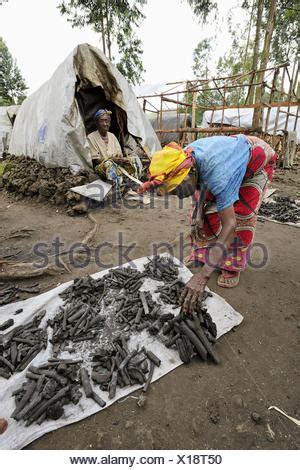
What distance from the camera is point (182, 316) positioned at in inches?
92.8

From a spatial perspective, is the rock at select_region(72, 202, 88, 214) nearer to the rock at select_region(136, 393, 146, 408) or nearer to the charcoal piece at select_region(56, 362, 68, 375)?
the charcoal piece at select_region(56, 362, 68, 375)

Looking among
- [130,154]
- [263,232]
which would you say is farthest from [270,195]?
[130,154]

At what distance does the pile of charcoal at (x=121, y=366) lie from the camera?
194 centimetres

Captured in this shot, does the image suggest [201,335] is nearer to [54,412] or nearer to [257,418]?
[257,418]

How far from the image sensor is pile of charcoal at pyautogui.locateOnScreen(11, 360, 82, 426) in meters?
1.69

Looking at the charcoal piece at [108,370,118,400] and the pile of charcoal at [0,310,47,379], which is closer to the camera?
the charcoal piece at [108,370,118,400]

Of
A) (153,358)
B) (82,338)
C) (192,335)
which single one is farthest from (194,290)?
(82,338)

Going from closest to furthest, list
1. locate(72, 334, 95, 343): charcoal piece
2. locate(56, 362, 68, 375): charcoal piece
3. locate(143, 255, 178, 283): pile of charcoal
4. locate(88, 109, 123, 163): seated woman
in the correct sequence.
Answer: locate(56, 362, 68, 375): charcoal piece → locate(72, 334, 95, 343): charcoal piece → locate(143, 255, 178, 283): pile of charcoal → locate(88, 109, 123, 163): seated woman

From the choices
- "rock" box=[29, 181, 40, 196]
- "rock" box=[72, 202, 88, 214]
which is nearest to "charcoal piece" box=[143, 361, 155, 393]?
"rock" box=[72, 202, 88, 214]

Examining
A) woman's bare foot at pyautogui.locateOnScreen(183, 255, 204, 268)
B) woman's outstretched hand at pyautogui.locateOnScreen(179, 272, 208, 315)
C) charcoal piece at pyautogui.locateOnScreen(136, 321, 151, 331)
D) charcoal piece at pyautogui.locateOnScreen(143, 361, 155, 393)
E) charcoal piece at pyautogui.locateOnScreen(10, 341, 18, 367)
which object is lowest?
woman's bare foot at pyautogui.locateOnScreen(183, 255, 204, 268)

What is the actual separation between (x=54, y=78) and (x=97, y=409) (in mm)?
7774

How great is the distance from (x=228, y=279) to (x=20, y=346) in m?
2.47

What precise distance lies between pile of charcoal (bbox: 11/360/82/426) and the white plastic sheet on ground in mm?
41
